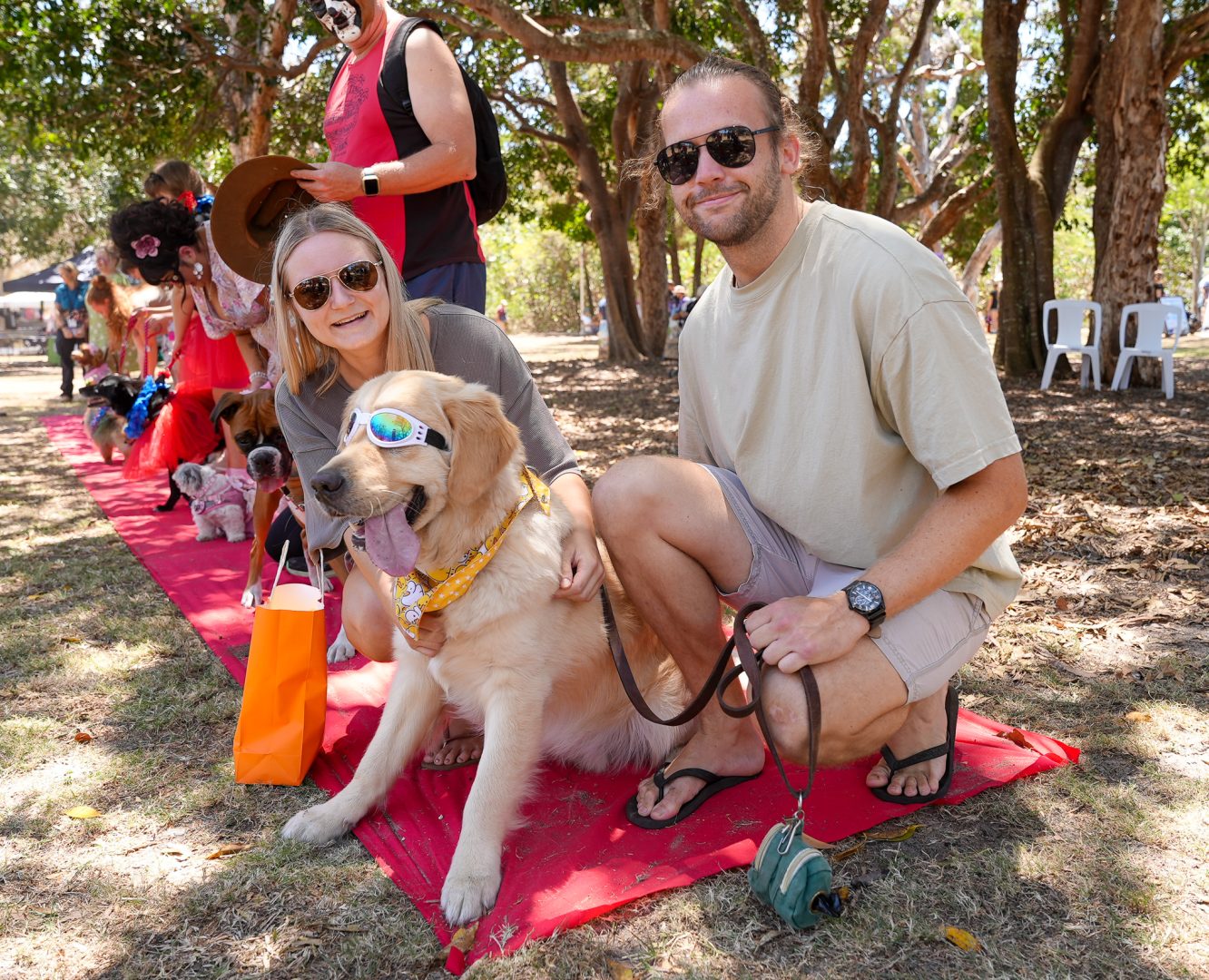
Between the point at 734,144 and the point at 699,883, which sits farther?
the point at 734,144

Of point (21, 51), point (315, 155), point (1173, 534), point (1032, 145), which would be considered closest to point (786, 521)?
point (1173, 534)

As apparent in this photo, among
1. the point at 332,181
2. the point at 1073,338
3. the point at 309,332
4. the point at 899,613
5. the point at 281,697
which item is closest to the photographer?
the point at 899,613

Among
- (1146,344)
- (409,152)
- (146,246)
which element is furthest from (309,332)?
(1146,344)

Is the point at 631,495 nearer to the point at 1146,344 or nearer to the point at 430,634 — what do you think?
the point at 430,634

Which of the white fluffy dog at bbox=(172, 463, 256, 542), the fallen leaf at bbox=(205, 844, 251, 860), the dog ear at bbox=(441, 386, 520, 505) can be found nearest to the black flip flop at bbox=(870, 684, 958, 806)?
the dog ear at bbox=(441, 386, 520, 505)

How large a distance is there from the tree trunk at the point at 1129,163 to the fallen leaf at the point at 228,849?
38.3 feet

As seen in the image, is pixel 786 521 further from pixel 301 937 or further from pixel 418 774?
pixel 301 937

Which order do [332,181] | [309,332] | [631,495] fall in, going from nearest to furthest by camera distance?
[631,495]
[309,332]
[332,181]

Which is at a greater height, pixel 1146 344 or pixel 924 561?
pixel 1146 344

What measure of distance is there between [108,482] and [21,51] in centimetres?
626

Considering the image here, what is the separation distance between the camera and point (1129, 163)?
417 inches

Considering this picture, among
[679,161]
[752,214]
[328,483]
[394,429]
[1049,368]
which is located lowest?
[1049,368]

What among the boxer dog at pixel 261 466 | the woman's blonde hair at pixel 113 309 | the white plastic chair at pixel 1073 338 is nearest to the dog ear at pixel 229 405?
the boxer dog at pixel 261 466

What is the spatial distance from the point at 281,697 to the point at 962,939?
2.04 meters
